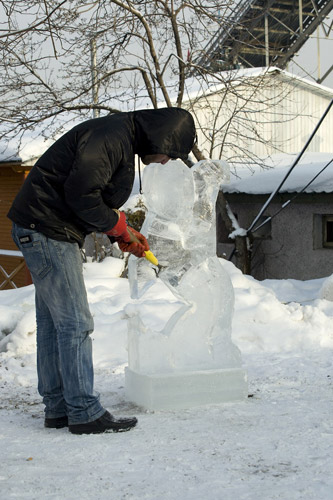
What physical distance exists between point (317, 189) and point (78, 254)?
374 inches

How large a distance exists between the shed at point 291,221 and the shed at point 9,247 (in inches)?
171

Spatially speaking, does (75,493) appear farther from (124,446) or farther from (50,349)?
(50,349)

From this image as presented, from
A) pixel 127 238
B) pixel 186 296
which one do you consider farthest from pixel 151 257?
pixel 186 296

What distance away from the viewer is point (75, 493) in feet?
→ 8.40

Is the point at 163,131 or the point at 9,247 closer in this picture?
the point at 163,131

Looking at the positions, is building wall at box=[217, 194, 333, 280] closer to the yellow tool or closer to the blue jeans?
the yellow tool

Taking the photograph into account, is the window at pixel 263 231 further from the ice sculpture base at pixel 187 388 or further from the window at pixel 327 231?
the ice sculpture base at pixel 187 388

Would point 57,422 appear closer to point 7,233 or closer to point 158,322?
point 158,322

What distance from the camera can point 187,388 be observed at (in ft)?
13.0

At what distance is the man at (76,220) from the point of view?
3387 millimetres

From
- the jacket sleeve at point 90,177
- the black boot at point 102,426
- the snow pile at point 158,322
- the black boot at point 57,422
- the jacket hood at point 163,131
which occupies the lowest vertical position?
the black boot at point 57,422

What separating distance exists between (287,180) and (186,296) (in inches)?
364

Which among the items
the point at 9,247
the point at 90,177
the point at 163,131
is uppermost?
the point at 163,131

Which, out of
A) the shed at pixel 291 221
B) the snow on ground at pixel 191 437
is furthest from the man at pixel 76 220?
the shed at pixel 291 221
